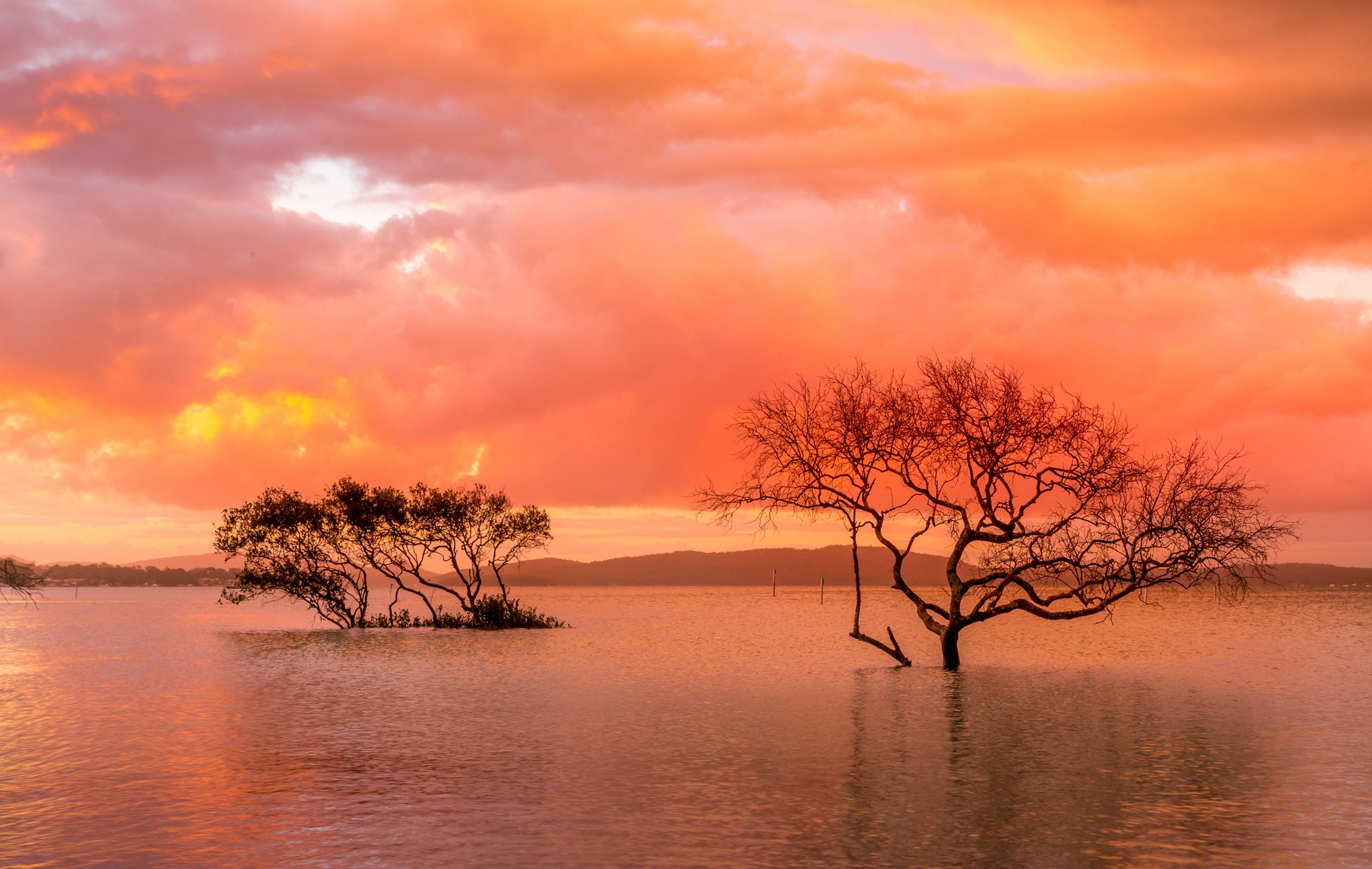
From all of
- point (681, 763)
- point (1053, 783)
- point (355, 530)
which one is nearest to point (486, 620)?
point (355, 530)

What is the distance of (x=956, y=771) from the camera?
23719 mm

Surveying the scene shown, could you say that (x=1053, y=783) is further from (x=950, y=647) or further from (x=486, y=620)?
(x=486, y=620)

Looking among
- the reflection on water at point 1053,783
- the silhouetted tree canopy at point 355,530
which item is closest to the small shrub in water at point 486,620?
the silhouetted tree canopy at point 355,530

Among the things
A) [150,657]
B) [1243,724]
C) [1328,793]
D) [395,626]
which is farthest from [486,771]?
[395,626]

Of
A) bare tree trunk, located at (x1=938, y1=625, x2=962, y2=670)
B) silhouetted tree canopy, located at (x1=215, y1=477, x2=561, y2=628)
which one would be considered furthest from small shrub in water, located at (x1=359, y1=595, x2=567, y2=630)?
bare tree trunk, located at (x1=938, y1=625, x2=962, y2=670)

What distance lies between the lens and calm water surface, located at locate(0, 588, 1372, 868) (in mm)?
17141

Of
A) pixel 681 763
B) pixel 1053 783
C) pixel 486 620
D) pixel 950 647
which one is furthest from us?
pixel 486 620

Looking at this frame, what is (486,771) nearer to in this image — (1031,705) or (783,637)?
(1031,705)

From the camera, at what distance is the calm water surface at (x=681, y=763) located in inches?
675

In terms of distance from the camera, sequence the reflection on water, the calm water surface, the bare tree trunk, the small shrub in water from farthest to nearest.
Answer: the small shrub in water, the bare tree trunk, the calm water surface, the reflection on water

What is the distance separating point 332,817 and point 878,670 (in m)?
33.9

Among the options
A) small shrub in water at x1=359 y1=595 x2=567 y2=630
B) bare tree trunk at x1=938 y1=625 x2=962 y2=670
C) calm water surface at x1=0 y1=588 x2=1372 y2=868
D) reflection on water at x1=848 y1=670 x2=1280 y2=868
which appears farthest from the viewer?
small shrub in water at x1=359 y1=595 x2=567 y2=630

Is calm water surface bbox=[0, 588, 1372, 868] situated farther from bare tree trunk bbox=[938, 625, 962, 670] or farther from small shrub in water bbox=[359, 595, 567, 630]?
small shrub in water bbox=[359, 595, 567, 630]

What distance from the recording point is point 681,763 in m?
24.8
